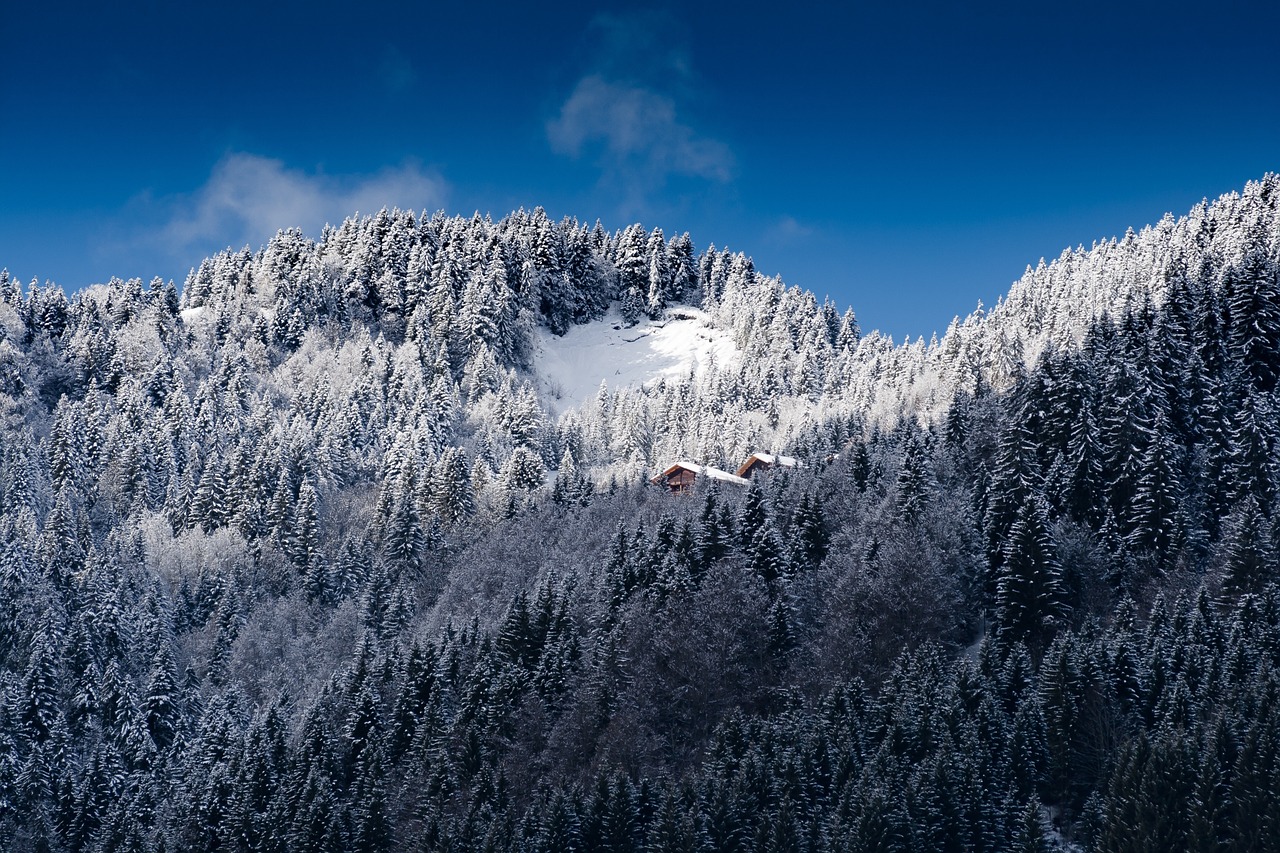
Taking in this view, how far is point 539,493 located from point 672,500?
67.9 ft

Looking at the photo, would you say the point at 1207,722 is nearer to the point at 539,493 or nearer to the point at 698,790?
the point at 698,790

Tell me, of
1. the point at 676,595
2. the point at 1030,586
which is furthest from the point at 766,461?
the point at 1030,586

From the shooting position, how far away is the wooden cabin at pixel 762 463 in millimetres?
98750

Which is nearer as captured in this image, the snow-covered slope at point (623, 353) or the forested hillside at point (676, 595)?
the forested hillside at point (676, 595)

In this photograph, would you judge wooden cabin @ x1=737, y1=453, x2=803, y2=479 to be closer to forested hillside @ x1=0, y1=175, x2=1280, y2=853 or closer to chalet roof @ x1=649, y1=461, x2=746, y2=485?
chalet roof @ x1=649, y1=461, x2=746, y2=485

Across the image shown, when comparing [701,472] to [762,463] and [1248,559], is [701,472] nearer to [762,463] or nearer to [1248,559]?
[762,463]

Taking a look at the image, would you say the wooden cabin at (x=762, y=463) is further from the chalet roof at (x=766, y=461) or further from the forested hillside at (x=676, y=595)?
the forested hillside at (x=676, y=595)

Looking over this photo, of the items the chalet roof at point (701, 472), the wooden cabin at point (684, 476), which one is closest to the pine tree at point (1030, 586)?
the chalet roof at point (701, 472)

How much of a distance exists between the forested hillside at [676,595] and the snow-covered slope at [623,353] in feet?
64.5

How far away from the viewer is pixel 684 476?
10069 centimetres

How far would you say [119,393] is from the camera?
5281 inches

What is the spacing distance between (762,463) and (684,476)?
745 centimetres

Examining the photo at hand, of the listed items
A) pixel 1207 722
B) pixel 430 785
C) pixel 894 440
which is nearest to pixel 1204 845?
pixel 1207 722

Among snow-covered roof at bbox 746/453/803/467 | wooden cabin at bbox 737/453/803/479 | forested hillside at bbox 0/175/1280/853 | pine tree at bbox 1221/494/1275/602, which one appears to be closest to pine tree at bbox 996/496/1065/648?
forested hillside at bbox 0/175/1280/853
